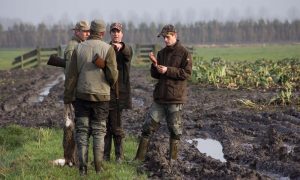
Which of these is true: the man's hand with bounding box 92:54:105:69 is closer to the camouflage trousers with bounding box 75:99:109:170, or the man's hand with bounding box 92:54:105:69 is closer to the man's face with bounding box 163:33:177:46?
the camouflage trousers with bounding box 75:99:109:170

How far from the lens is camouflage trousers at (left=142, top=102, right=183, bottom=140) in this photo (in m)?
7.50

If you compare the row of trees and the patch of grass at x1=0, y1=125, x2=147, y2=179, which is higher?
the patch of grass at x1=0, y1=125, x2=147, y2=179

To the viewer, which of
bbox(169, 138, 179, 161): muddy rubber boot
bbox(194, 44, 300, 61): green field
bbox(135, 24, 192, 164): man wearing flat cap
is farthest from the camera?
bbox(194, 44, 300, 61): green field

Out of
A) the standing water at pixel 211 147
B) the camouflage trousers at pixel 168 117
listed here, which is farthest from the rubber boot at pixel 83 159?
the standing water at pixel 211 147

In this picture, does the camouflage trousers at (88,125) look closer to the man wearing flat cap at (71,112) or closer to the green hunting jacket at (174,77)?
the man wearing flat cap at (71,112)

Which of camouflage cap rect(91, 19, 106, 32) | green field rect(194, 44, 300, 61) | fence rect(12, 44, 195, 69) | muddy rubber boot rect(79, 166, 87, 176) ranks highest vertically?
camouflage cap rect(91, 19, 106, 32)

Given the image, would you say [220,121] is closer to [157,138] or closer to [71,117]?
[157,138]

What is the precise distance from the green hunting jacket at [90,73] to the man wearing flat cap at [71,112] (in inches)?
18.7

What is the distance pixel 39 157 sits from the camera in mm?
8008

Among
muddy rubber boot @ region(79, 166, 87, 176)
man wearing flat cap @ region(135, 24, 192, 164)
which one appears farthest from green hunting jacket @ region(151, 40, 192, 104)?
muddy rubber boot @ region(79, 166, 87, 176)

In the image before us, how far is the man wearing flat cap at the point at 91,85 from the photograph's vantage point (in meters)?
6.69

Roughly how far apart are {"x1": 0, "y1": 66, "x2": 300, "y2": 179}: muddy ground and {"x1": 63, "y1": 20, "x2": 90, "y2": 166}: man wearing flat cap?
1043 mm

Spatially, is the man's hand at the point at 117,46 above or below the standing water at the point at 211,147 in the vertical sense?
above

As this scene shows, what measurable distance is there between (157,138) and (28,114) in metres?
4.82
